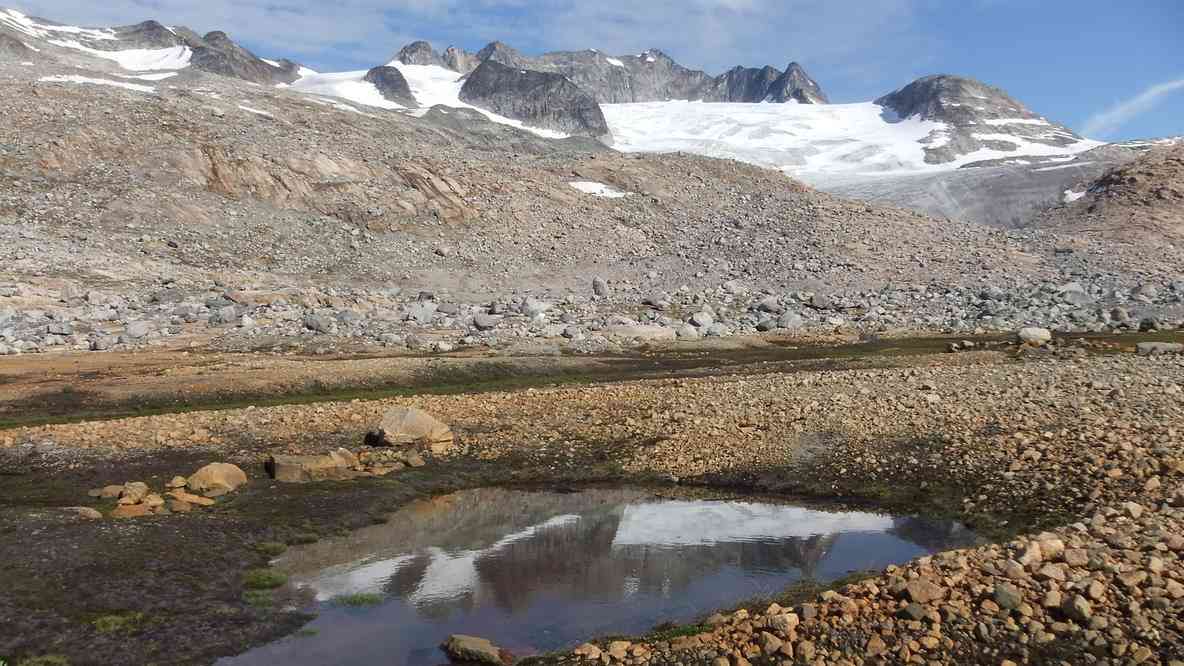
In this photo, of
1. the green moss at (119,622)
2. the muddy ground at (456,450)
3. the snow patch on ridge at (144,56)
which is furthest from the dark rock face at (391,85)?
the green moss at (119,622)

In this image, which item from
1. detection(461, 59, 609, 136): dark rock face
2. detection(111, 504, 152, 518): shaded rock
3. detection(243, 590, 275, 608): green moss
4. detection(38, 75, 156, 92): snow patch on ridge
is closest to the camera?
detection(243, 590, 275, 608): green moss

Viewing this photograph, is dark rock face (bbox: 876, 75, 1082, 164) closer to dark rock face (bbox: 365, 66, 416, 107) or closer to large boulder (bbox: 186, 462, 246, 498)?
dark rock face (bbox: 365, 66, 416, 107)

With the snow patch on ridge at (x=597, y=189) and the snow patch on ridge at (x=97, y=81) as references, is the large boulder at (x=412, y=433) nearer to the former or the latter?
the snow patch on ridge at (x=597, y=189)

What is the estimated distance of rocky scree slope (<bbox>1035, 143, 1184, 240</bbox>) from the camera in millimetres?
82125

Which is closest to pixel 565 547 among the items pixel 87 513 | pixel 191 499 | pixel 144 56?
pixel 191 499

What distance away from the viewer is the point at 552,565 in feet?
51.1

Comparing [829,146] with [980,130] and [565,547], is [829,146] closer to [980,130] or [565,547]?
[980,130]

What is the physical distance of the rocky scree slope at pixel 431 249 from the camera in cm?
4847

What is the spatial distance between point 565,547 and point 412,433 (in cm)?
845

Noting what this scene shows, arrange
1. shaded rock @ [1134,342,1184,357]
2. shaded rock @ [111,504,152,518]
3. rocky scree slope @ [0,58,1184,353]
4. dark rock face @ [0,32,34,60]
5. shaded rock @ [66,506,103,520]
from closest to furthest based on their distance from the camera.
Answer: shaded rock @ [66,506,103,520] < shaded rock @ [111,504,152,518] < shaded rock @ [1134,342,1184,357] < rocky scree slope @ [0,58,1184,353] < dark rock face @ [0,32,34,60]

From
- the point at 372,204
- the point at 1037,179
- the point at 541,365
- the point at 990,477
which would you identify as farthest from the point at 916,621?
the point at 1037,179

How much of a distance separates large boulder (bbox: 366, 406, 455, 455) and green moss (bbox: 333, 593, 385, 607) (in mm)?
9141

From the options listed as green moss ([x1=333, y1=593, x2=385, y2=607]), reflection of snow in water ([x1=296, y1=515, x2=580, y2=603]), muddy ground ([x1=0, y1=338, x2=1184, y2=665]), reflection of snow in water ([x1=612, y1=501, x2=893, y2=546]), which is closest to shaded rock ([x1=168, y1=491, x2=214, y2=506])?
muddy ground ([x1=0, y1=338, x2=1184, y2=665])

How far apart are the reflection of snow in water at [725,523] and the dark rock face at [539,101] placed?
169 metres
